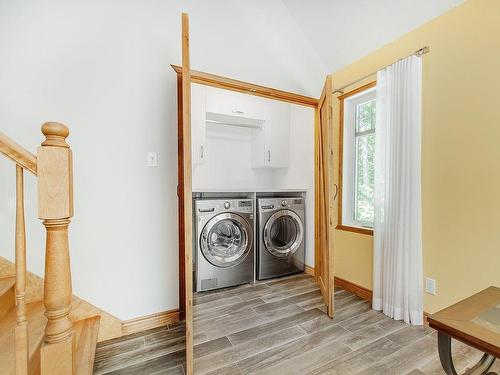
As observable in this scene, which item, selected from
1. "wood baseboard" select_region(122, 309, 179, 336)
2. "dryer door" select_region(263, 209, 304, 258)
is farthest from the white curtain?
"wood baseboard" select_region(122, 309, 179, 336)

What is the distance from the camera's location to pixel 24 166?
875 millimetres

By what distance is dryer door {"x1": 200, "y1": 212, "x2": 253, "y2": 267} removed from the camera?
255 centimetres

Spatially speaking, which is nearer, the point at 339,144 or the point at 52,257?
the point at 52,257

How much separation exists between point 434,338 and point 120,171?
8.38 ft

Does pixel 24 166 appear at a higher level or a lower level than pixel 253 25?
lower

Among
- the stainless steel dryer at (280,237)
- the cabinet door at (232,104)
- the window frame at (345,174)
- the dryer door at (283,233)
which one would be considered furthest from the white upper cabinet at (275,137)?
the window frame at (345,174)

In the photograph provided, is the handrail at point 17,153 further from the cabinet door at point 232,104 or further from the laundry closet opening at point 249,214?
the cabinet door at point 232,104

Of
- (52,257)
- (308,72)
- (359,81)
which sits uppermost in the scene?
(308,72)

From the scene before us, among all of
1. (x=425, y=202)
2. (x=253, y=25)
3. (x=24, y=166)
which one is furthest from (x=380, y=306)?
(x=253, y=25)

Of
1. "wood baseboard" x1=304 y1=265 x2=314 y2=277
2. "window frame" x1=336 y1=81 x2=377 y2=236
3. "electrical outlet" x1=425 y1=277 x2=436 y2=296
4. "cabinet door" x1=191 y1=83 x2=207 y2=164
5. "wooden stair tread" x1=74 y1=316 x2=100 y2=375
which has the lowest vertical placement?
"wood baseboard" x1=304 y1=265 x2=314 y2=277

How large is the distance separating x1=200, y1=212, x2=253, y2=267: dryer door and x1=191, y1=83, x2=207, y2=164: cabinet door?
2.73 feet

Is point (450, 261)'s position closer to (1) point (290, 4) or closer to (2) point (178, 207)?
(2) point (178, 207)

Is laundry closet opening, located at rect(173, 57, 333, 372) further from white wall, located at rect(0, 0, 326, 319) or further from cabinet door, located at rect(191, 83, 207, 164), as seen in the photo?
white wall, located at rect(0, 0, 326, 319)

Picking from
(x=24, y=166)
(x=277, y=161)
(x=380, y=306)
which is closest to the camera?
(x=24, y=166)
